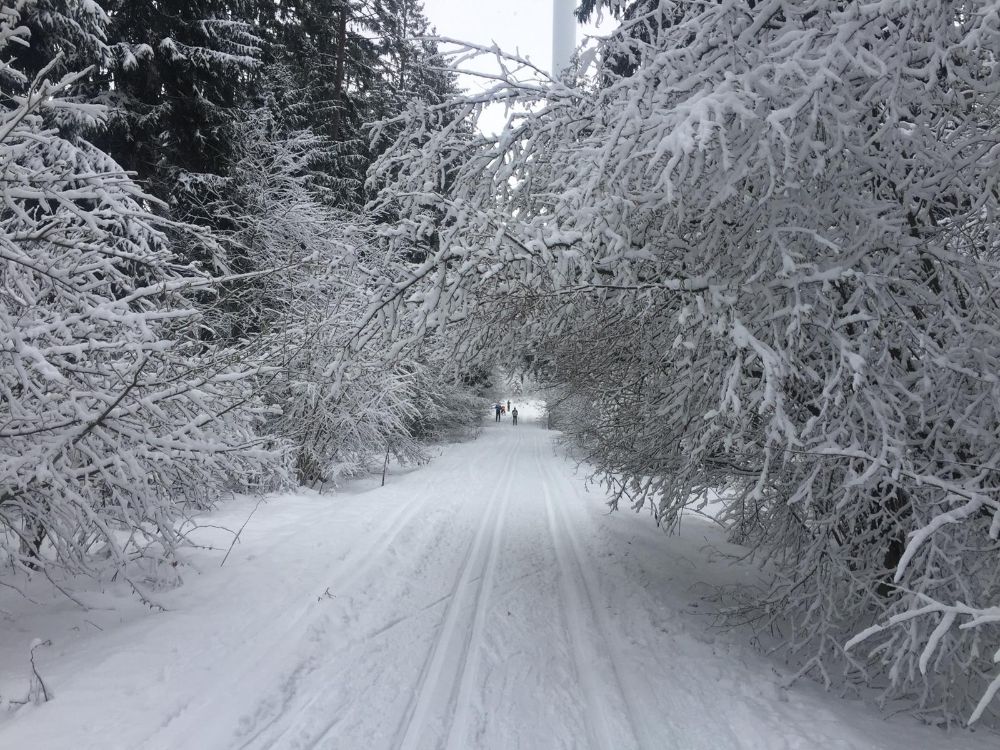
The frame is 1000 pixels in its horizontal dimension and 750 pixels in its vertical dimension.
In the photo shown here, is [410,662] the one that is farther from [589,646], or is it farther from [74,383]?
Answer: [74,383]

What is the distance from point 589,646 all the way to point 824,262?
4.03 m

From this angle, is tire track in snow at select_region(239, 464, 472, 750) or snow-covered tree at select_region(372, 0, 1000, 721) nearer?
snow-covered tree at select_region(372, 0, 1000, 721)

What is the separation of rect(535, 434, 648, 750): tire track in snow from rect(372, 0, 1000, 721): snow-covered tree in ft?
4.82

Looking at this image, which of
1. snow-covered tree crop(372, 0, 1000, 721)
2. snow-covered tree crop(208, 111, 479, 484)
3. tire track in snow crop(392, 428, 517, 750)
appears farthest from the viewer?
snow-covered tree crop(208, 111, 479, 484)

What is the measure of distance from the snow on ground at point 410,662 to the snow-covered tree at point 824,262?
2.71ft

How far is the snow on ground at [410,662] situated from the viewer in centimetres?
369

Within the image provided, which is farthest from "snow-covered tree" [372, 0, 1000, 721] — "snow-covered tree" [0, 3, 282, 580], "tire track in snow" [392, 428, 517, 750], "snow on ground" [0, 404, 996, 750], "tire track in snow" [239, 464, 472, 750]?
"tire track in snow" [239, 464, 472, 750]

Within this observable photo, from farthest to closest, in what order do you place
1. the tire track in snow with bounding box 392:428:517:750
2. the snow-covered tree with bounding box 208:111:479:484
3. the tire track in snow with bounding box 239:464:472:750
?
the snow-covered tree with bounding box 208:111:479:484
the tire track in snow with bounding box 392:428:517:750
the tire track in snow with bounding box 239:464:472:750

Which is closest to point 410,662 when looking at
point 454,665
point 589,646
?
point 454,665

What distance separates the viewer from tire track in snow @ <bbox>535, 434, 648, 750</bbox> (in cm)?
380

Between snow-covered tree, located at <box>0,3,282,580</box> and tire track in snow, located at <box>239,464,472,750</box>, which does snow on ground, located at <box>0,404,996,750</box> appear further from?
snow-covered tree, located at <box>0,3,282,580</box>

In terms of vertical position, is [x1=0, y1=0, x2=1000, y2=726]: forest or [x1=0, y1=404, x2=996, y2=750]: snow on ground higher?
[x1=0, y1=0, x2=1000, y2=726]: forest

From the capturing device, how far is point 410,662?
4723 mm

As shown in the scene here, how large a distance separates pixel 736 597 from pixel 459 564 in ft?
12.1
